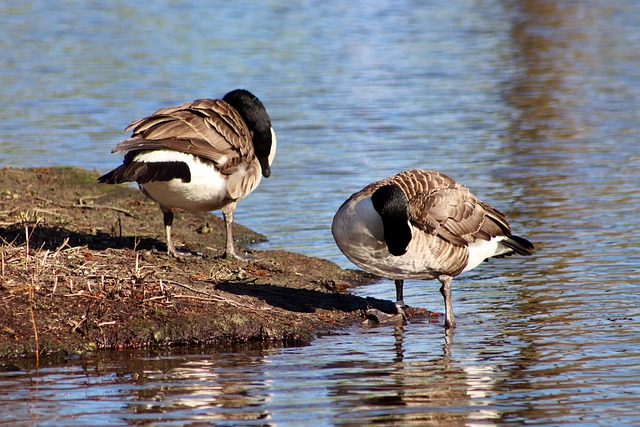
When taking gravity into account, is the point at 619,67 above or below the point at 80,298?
above

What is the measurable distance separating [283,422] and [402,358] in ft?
5.50

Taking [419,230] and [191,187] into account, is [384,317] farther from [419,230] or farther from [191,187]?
[191,187]

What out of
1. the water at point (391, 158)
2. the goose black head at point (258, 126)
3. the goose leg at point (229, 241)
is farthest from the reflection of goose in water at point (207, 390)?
the goose black head at point (258, 126)

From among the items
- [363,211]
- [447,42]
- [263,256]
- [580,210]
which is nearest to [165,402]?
[363,211]

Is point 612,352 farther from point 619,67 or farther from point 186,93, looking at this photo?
point 619,67

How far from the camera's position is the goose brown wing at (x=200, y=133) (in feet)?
28.4

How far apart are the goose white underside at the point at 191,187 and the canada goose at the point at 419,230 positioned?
152 centimetres

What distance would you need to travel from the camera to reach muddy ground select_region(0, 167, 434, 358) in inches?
290

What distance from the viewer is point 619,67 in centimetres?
2142

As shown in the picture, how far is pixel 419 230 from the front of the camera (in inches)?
313

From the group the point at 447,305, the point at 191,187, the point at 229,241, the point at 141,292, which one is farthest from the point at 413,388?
the point at 229,241

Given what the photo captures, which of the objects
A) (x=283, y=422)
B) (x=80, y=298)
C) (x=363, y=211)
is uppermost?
(x=363, y=211)

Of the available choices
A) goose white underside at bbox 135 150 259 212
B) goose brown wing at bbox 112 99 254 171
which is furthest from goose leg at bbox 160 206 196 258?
goose brown wing at bbox 112 99 254 171

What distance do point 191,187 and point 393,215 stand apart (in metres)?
2.22
